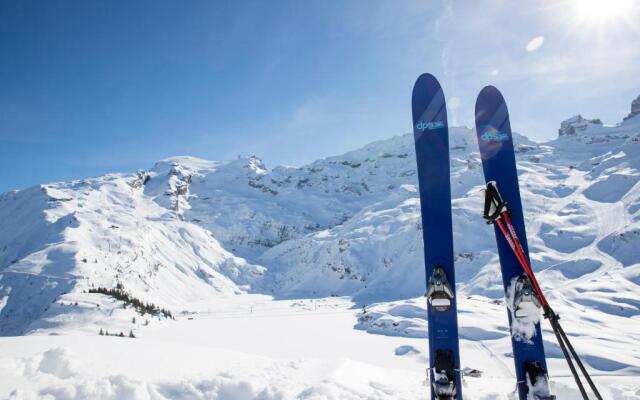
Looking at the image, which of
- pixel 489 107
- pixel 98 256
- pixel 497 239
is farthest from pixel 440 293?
pixel 98 256

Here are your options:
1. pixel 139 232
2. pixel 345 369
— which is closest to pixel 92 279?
pixel 139 232

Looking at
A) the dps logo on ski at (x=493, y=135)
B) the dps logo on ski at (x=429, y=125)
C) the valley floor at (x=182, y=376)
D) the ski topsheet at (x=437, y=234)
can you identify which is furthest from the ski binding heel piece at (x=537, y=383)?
the dps logo on ski at (x=429, y=125)

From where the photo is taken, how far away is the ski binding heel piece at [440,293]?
24.3 ft

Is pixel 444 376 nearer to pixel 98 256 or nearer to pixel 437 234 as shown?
pixel 437 234

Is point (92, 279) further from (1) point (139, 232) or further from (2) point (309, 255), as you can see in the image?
(2) point (309, 255)

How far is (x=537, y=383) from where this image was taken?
6.60m

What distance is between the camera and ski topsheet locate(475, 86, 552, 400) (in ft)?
22.0

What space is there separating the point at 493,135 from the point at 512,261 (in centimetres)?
301

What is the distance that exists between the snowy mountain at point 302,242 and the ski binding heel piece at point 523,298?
4073 cm

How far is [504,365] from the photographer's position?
909 inches

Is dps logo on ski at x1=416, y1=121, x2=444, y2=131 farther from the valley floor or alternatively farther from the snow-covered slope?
the snow-covered slope

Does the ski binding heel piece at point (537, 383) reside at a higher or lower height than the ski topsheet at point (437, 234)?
lower

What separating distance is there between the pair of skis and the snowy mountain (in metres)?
39.3

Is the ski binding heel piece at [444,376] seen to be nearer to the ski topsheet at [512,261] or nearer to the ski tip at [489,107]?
the ski topsheet at [512,261]
